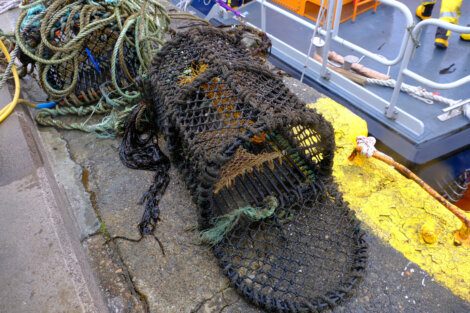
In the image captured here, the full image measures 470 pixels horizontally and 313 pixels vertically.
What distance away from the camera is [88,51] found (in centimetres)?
287

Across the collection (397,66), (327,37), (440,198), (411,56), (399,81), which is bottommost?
(397,66)

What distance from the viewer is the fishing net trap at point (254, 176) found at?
1.81 m

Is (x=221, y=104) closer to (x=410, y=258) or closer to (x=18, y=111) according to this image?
(x=410, y=258)

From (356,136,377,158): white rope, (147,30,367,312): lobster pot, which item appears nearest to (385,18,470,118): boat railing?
(356,136,377,158): white rope

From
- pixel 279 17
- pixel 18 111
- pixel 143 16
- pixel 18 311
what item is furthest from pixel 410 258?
pixel 279 17

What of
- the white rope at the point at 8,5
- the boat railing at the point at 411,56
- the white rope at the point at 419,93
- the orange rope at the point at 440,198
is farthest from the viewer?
the white rope at the point at 8,5

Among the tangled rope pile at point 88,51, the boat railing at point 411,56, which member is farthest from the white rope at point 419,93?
the tangled rope pile at point 88,51

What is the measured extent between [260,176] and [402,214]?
936mm

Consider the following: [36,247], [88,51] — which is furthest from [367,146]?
[88,51]

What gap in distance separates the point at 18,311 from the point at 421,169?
3.18 m

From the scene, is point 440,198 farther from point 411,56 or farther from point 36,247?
point 36,247

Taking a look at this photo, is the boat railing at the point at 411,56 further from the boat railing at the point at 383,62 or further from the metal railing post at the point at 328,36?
the metal railing post at the point at 328,36

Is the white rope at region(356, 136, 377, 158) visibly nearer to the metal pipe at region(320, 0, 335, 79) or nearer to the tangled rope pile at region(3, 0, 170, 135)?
the metal pipe at region(320, 0, 335, 79)

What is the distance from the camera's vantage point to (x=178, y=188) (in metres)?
2.40
